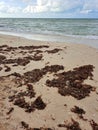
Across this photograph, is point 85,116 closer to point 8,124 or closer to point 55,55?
point 8,124

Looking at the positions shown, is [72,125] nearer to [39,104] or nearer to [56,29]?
[39,104]

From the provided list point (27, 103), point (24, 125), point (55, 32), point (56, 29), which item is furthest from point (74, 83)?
point (56, 29)

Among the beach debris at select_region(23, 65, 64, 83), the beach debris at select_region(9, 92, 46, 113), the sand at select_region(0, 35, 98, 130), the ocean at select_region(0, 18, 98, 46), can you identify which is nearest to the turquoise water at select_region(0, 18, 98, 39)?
the ocean at select_region(0, 18, 98, 46)

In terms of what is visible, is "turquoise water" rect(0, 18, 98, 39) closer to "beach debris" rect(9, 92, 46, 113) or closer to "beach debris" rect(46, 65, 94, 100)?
"beach debris" rect(46, 65, 94, 100)

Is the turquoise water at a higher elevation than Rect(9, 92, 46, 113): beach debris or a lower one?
lower

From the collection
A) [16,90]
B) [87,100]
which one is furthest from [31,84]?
[87,100]

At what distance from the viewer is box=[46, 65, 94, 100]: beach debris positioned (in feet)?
17.3

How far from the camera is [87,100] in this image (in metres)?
4.98

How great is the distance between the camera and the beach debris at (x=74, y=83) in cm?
529

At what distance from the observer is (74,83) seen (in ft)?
19.1

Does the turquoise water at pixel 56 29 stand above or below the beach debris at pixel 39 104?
below

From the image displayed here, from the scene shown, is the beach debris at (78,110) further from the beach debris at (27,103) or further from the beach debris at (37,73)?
the beach debris at (37,73)

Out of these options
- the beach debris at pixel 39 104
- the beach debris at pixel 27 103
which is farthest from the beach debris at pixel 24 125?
the beach debris at pixel 39 104

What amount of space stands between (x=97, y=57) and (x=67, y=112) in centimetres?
515
